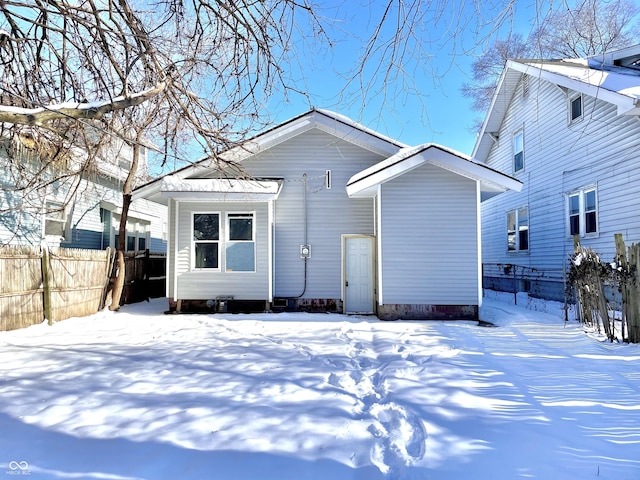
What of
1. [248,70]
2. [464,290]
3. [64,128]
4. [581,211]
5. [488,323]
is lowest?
[488,323]

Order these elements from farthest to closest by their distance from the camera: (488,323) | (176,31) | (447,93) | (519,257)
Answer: (519,257), (488,323), (176,31), (447,93)

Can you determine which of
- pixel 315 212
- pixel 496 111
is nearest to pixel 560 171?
pixel 496 111

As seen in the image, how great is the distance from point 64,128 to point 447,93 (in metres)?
5.53

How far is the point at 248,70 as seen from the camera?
16.2 ft

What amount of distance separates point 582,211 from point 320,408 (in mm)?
10765

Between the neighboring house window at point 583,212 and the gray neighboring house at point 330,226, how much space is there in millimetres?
2814

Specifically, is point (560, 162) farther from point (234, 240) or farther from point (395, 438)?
point (395, 438)

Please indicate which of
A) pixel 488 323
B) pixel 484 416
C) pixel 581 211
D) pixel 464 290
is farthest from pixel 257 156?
pixel 581 211

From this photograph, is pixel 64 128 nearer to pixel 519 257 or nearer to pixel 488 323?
pixel 488 323

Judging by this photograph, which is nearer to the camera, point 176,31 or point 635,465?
point 635,465

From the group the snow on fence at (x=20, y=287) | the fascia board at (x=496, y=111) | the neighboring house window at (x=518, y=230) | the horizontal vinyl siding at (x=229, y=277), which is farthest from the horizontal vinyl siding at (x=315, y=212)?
the neighboring house window at (x=518, y=230)

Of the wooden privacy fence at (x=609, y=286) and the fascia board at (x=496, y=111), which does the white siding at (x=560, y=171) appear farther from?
the wooden privacy fence at (x=609, y=286)

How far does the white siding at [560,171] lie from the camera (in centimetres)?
896

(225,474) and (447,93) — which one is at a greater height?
(447,93)
